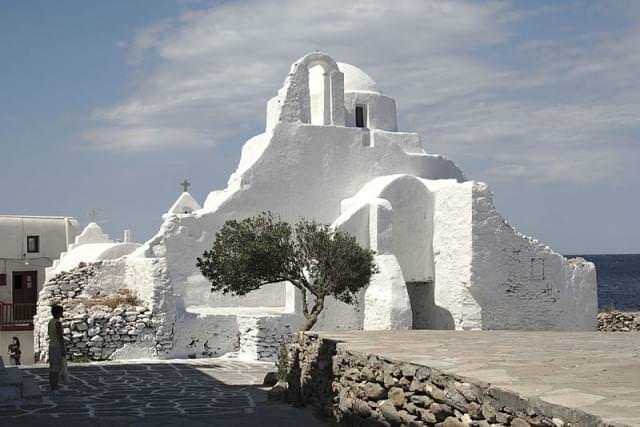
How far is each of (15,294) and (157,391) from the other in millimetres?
23669

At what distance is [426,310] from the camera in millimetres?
22562

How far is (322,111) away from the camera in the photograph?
23.3 metres

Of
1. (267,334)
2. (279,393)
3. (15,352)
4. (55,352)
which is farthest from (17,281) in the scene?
(279,393)

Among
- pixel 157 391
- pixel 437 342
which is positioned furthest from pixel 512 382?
pixel 157 391

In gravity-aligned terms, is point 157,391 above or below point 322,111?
below

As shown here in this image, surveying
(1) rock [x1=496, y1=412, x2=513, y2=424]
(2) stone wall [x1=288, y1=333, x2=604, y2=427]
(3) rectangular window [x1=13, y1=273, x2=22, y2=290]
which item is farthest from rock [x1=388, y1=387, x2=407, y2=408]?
(3) rectangular window [x1=13, y1=273, x2=22, y2=290]

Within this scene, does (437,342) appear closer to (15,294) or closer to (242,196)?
(242,196)

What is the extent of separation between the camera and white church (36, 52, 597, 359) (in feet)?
65.4

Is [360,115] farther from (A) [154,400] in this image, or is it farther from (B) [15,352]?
(A) [154,400]

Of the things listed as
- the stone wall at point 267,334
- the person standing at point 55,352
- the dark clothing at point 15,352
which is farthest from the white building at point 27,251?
the person standing at point 55,352

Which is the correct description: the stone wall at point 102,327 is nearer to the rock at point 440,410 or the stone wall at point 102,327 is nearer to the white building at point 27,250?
the rock at point 440,410

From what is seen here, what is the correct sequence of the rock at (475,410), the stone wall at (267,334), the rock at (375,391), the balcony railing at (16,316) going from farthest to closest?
the balcony railing at (16,316) → the stone wall at (267,334) → the rock at (375,391) → the rock at (475,410)

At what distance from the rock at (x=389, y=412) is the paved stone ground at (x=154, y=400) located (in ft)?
5.54

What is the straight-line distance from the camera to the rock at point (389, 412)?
24.9 feet
